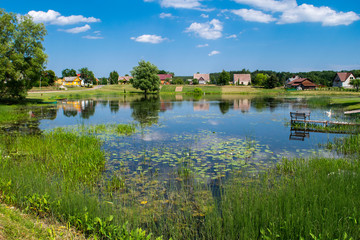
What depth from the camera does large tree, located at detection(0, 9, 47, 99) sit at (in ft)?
120

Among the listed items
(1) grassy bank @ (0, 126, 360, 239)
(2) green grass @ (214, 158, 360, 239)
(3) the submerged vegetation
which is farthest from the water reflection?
(2) green grass @ (214, 158, 360, 239)

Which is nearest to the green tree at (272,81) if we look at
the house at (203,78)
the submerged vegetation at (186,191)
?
the house at (203,78)

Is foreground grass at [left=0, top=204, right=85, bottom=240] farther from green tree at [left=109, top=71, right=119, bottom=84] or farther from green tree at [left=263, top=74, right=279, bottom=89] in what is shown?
green tree at [left=109, top=71, right=119, bottom=84]

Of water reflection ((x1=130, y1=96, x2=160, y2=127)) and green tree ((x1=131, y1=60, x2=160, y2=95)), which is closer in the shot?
water reflection ((x1=130, y1=96, x2=160, y2=127))

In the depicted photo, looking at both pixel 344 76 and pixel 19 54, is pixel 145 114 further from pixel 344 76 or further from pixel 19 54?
pixel 344 76

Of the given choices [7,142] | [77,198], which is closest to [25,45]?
[7,142]

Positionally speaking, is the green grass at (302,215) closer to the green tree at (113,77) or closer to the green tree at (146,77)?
the green tree at (146,77)

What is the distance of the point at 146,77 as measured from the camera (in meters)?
87.1

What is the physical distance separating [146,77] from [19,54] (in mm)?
51471

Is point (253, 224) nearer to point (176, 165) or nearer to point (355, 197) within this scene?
point (355, 197)

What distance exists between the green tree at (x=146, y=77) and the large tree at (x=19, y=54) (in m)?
46.4

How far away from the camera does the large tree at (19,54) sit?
36594mm

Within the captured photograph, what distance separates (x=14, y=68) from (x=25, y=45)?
470 centimetres

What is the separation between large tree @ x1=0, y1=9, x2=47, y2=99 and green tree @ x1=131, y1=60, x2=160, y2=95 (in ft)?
152
